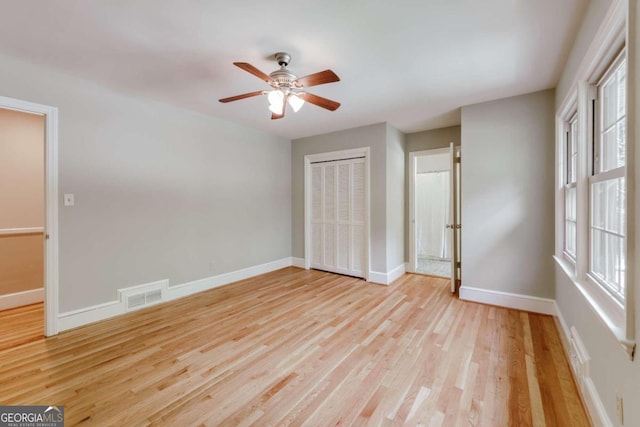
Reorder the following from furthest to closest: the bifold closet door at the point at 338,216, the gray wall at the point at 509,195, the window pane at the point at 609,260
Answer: the bifold closet door at the point at 338,216
the gray wall at the point at 509,195
the window pane at the point at 609,260

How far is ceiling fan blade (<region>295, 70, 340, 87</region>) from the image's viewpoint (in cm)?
196

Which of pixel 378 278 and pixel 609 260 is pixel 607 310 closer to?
pixel 609 260

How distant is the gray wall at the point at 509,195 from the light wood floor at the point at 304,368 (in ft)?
1.47

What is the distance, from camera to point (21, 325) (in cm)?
279

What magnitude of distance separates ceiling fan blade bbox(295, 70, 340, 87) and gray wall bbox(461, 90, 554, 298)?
223 centimetres

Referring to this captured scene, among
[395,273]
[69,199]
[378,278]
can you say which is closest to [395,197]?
[395,273]

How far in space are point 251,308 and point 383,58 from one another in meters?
2.93

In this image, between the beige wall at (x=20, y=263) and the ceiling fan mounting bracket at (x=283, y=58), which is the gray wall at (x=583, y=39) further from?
the beige wall at (x=20, y=263)

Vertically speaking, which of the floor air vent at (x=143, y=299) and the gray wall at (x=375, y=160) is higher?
the gray wall at (x=375, y=160)

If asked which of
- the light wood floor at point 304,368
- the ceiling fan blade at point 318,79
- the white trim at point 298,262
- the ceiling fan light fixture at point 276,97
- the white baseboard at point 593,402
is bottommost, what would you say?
the light wood floor at point 304,368

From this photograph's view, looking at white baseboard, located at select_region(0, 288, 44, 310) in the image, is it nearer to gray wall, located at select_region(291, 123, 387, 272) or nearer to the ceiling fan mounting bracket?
the ceiling fan mounting bracket

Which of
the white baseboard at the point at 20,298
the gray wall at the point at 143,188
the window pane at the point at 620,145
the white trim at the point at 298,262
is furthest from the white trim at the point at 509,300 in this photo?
the white baseboard at the point at 20,298

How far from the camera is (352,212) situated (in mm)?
4559

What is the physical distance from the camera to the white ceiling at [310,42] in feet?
5.72
